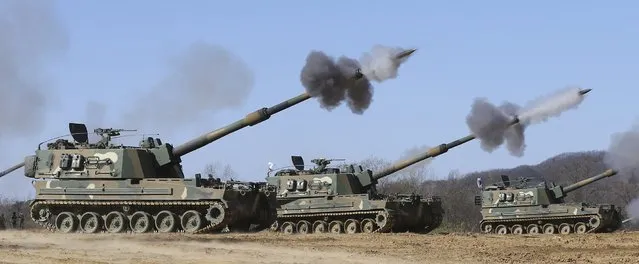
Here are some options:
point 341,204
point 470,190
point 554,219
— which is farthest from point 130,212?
point 470,190

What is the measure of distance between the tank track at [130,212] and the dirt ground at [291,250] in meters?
0.88

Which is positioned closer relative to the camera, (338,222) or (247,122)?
(247,122)

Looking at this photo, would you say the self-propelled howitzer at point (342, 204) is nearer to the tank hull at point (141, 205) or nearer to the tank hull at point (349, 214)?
the tank hull at point (349, 214)

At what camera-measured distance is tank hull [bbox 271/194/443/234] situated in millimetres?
34938

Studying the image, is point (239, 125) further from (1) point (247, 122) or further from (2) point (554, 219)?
(2) point (554, 219)

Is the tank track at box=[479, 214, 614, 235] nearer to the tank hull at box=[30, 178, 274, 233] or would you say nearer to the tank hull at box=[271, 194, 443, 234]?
the tank hull at box=[271, 194, 443, 234]

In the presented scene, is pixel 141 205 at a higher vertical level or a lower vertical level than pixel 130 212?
higher

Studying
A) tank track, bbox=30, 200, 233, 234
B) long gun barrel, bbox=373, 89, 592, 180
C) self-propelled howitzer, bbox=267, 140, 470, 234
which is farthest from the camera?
long gun barrel, bbox=373, 89, 592, 180

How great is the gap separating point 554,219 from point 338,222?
1305 centimetres

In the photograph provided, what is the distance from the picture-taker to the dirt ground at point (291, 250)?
20.6m

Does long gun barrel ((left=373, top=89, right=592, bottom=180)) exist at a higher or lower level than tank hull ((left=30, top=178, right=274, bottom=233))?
higher

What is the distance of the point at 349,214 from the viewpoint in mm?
35688

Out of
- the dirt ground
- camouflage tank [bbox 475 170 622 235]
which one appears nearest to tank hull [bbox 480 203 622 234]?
camouflage tank [bbox 475 170 622 235]

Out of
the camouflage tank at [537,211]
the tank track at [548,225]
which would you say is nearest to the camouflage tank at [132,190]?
the camouflage tank at [537,211]
